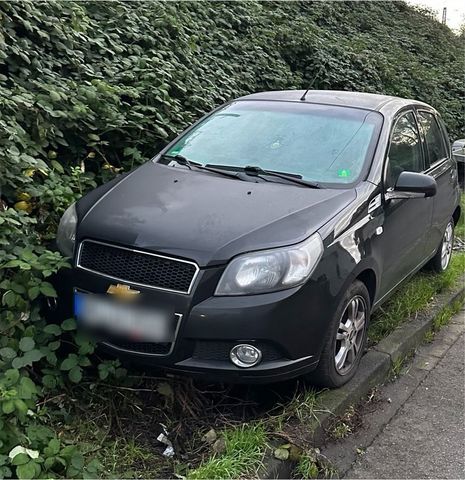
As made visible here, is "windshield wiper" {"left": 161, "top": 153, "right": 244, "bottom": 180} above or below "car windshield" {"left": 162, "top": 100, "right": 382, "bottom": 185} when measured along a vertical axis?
below

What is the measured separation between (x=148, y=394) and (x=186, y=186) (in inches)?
45.5

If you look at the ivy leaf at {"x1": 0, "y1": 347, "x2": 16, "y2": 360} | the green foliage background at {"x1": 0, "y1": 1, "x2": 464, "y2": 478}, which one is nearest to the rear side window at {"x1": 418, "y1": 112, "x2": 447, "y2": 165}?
the green foliage background at {"x1": 0, "y1": 1, "x2": 464, "y2": 478}

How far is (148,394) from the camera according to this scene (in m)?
3.17

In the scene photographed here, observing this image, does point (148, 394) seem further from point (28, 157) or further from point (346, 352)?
point (28, 157)

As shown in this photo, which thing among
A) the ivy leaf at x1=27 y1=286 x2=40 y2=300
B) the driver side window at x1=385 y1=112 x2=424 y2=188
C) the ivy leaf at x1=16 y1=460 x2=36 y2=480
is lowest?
the ivy leaf at x1=16 y1=460 x2=36 y2=480

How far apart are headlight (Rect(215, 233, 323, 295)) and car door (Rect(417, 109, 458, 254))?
2213 millimetres

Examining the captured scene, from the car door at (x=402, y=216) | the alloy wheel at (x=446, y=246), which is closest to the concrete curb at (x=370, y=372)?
the car door at (x=402, y=216)

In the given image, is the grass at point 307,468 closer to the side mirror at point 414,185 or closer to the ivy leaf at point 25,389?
the ivy leaf at point 25,389

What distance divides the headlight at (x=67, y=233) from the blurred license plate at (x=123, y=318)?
10.7 inches

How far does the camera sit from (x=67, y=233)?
3289 mm

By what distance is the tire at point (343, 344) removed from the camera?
3172 mm

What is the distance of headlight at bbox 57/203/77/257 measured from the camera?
10.5ft

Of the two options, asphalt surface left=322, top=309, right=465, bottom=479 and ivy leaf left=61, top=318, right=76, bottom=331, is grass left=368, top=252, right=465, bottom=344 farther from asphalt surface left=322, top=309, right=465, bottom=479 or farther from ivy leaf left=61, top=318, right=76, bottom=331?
ivy leaf left=61, top=318, right=76, bottom=331

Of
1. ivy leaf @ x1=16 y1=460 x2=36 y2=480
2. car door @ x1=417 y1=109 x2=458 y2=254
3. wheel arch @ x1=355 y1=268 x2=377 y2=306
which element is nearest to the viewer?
ivy leaf @ x1=16 y1=460 x2=36 y2=480
